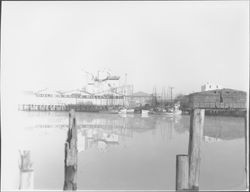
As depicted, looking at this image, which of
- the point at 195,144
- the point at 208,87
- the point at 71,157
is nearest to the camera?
the point at 195,144

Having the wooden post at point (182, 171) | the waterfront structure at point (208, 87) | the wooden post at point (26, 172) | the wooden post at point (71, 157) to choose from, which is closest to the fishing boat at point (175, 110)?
the waterfront structure at point (208, 87)

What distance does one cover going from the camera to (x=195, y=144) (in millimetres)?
3086

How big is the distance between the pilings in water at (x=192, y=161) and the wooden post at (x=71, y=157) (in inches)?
39.2

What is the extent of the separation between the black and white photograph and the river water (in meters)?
0.01

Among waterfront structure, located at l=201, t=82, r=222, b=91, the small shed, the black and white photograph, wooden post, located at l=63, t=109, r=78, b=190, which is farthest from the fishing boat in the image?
wooden post, located at l=63, t=109, r=78, b=190

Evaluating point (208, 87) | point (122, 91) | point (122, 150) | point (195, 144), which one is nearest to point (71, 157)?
point (122, 150)

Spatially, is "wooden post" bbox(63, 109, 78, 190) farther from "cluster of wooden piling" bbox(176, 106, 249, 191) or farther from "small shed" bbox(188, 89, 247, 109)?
"small shed" bbox(188, 89, 247, 109)

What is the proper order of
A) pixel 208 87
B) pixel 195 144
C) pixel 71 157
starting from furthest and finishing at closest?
1. pixel 208 87
2. pixel 71 157
3. pixel 195 144

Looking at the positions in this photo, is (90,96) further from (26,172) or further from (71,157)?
(26,172)

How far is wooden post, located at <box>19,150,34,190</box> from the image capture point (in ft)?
11.0

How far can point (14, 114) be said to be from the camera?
341cm

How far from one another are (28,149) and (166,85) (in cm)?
156

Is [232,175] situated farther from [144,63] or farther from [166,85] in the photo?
[144,63]

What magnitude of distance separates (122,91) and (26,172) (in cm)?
128
